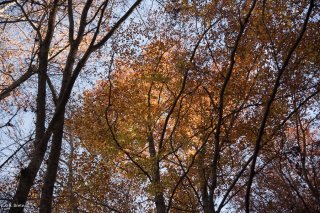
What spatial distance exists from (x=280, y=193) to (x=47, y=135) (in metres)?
14.2

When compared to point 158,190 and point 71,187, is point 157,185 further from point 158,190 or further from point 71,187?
point 71,187

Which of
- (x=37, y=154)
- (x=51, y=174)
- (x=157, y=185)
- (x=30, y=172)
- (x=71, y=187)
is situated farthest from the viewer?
(x=71, y=187)

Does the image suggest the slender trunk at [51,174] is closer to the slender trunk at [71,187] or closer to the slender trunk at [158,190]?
the slender trunk at [71,187]

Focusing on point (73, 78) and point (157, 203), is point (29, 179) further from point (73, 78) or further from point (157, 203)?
point (157, 203)

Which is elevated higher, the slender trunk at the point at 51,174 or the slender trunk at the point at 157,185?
the slender trunk at the point at 157,185

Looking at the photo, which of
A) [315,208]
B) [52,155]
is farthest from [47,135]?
[315,208]

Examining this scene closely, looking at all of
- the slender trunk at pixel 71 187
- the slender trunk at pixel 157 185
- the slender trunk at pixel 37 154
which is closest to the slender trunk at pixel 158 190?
the slender trunk at pixel 157 185

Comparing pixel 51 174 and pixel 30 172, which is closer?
pixel 30 172

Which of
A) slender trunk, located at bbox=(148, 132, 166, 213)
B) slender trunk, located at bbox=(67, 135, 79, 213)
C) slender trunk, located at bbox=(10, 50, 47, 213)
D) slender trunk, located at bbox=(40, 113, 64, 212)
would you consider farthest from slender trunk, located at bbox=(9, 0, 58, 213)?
slender trunk, located at bbox=(148, 132, 166, 213)

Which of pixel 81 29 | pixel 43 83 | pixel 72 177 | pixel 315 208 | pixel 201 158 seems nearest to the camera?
pixel 81 29

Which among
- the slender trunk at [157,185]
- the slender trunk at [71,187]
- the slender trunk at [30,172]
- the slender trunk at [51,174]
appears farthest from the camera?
the slender trunk at [71,187]

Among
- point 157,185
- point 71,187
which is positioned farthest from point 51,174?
point 71,187

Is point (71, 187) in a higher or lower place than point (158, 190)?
higher

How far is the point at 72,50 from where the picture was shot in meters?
5.33
